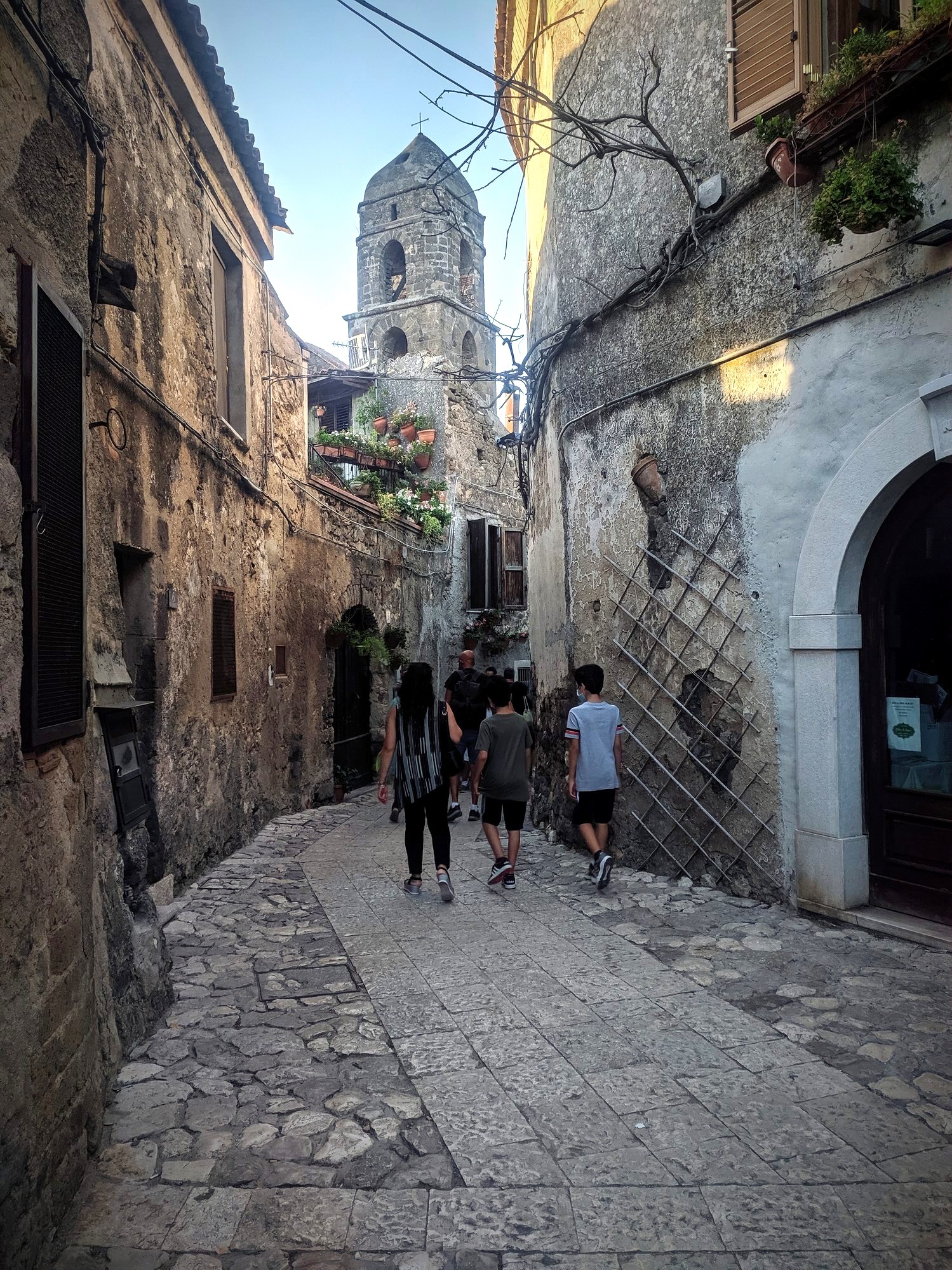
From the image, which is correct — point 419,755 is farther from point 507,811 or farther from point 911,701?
point 911,701

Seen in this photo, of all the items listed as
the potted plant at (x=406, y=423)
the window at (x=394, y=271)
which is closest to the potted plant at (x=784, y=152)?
the potted plant at (x=406, y=423)

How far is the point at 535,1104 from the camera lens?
2912mm

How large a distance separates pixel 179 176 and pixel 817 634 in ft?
18.7

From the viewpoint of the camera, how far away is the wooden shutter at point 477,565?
18438 millimetres

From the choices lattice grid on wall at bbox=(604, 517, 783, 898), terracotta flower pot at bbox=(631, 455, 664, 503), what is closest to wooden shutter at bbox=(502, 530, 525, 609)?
lattice grid on wall at bbox=(604, 517, 783, 898)

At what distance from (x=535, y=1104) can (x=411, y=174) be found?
960 inches

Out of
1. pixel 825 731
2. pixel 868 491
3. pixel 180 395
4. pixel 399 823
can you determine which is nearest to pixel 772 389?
pixel 868 491

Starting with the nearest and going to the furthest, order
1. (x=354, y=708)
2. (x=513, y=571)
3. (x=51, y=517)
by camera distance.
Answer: (x=51, y=517)
(x=354, y=708)
(x=513, y=571)

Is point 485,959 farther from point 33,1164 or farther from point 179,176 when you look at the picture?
point 179,176

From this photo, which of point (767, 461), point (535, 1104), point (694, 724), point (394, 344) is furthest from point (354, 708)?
point (394, 344)

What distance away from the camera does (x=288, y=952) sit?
4.58m

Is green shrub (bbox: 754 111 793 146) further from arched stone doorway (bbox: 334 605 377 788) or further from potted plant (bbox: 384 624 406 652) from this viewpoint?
potted plant (bbox: 384 624 406 652)

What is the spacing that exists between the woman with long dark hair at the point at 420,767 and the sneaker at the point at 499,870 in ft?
1.13

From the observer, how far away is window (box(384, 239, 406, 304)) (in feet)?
74.2
